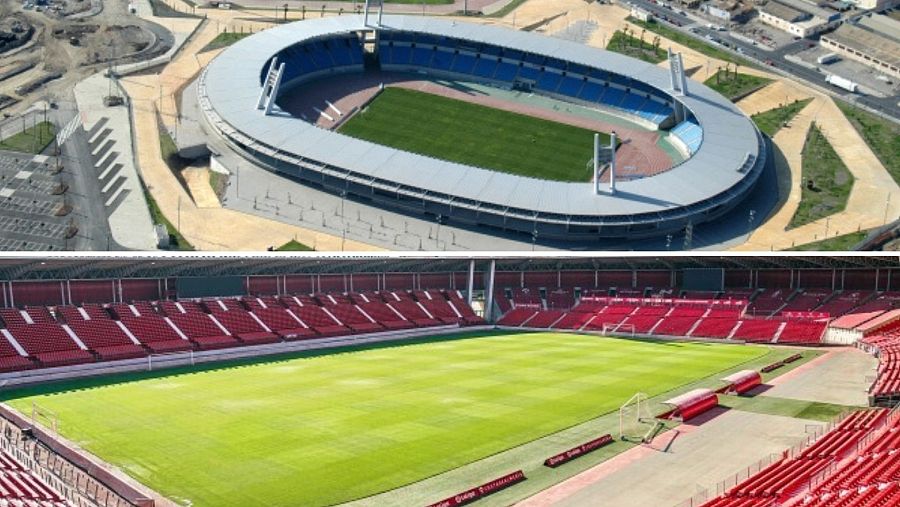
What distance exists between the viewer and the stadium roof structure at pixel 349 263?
88000 millimetres

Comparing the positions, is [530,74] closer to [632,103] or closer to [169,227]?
[632,103]

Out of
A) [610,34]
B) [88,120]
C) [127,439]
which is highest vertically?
[610,34]

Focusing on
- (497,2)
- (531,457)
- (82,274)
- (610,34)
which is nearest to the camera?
(531,457)

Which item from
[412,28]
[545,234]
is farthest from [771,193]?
[412,28]

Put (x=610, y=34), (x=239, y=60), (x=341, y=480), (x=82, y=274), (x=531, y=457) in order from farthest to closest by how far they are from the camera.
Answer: (x=610, y=34), (x=239, y=60), (x=82, y=274), (x=531, y=457), (x=341, y=480)

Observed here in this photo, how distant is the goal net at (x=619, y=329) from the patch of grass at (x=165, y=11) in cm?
8895

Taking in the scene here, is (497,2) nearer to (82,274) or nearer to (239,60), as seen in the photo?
(239,60)

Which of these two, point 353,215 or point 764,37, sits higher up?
point 764,37

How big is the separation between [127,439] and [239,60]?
80.4 m

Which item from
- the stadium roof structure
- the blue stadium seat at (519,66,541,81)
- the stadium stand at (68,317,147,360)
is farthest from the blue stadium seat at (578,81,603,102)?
the stadium stand at (68,317,147,360)

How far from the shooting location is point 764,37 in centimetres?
16750

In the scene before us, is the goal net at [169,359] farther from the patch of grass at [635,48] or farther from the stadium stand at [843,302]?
the patch of grass at [635,48]

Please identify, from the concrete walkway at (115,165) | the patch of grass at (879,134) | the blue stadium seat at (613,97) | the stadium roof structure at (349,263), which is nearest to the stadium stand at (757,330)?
the stadium roof structure at (349,263)

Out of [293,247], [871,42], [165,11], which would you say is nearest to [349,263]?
[293,247]
